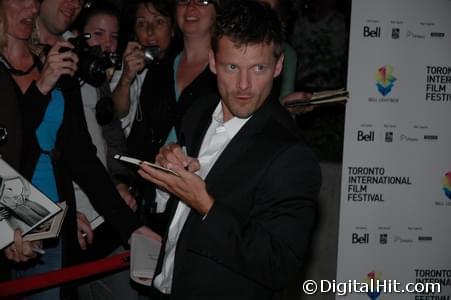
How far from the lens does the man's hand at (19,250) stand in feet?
9.86

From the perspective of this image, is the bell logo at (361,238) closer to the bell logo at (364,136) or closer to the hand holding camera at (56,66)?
the bell logo at (364,136)

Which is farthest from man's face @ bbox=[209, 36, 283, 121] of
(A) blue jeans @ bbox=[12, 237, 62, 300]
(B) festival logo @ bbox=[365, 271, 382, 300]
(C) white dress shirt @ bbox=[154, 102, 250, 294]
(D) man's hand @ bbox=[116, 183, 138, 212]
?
(B) festival logo @ bbox=[365, 271, 382, 300]

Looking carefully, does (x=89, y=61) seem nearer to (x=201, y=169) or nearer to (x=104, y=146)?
(x=104, y=146)

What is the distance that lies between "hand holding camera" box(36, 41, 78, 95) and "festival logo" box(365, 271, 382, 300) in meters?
2.67

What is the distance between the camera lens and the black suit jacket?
85.1 inches

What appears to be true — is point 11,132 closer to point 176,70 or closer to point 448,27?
point 176,70

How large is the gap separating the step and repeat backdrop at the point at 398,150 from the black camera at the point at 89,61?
1.80 m

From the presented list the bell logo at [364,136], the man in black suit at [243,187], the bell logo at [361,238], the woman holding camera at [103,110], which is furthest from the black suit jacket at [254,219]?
the bell logo at [361,238]

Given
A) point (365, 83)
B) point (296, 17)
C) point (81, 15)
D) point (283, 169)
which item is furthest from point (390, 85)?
point (296, 17)

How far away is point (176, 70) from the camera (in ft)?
13.2

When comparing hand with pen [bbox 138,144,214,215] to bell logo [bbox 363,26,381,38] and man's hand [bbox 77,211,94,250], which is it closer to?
man's hand [bbox 77,211,94,250]

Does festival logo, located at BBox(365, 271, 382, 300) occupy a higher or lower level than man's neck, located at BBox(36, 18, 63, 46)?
Result: lower

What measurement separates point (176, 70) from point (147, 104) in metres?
0.28

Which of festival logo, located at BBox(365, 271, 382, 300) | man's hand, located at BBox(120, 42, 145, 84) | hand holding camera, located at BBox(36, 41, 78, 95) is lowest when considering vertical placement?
festival logo, located at BBox(365, 271, 382, 300)
